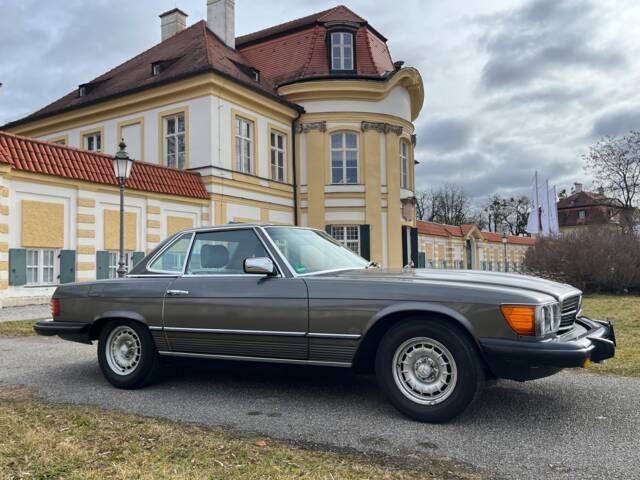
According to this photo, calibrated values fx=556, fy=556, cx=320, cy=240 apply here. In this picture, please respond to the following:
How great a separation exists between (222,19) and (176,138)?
830 cm

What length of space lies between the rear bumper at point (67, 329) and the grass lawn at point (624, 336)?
538cm

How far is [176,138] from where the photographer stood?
22266 millimetres

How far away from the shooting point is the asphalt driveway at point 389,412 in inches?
138

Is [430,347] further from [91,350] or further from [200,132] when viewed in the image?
[200,132]

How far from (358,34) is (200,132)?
1070 centimetres

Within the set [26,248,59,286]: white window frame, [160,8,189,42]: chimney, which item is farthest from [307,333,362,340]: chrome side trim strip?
[160,8,189,42]: chimney

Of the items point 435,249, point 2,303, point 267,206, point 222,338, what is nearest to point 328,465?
point 222,338

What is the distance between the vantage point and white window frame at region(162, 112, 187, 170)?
21811 mm

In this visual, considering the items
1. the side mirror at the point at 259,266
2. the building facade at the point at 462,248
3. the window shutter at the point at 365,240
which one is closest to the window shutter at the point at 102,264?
the window shutter at the point at 365,240

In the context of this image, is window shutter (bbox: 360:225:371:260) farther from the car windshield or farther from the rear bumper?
the rear bumper

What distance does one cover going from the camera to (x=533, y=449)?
360 centimetres

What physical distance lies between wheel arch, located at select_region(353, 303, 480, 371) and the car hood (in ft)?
0.83

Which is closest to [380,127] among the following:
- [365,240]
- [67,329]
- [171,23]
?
[365,240]

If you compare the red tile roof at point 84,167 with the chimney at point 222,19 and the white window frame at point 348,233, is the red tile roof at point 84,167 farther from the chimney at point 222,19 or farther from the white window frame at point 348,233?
the chimney at point 222,19
